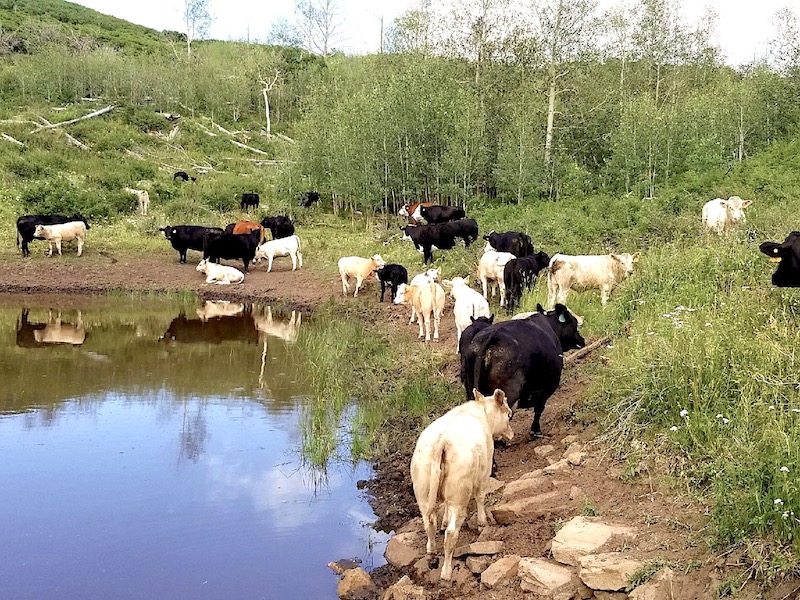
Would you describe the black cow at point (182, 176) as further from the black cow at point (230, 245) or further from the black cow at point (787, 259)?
the black cow at point (787, 259)

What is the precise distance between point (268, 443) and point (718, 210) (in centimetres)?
1130

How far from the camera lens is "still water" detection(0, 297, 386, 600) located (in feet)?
20.2

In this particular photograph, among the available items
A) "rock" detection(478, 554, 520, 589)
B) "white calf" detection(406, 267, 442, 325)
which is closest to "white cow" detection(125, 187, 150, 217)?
"white calf" detection(406, 267, 442, 325)

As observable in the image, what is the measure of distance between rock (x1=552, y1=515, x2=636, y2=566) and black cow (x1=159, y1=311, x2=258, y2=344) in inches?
419

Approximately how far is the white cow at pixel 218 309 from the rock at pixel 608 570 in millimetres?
13748

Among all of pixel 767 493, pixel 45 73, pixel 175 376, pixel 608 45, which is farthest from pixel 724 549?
pixel 45 73

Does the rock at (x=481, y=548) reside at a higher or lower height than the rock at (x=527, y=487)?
lower

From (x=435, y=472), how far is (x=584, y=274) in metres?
7.32

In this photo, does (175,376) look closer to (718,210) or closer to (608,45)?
(718,210)

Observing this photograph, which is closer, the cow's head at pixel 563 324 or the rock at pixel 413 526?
the rock at pixel 413 526

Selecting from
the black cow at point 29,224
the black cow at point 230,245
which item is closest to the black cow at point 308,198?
the black cow at point 230,245

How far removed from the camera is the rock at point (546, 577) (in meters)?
4.72

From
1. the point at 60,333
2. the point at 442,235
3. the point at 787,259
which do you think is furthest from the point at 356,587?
the point at 442,235

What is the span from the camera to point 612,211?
20203mm
